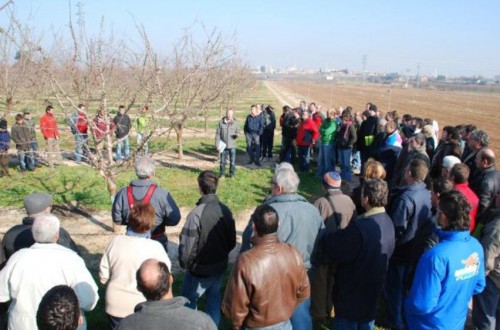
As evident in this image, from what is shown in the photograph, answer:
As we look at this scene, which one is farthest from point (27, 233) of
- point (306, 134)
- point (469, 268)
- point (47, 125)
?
point (47, 125)

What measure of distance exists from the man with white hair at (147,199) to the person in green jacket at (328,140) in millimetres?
6479

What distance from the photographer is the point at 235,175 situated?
11289 millimetres

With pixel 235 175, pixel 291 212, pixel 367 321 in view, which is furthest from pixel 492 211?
pixel 235 175

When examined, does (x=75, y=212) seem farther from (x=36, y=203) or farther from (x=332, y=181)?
(x=332, y=181)

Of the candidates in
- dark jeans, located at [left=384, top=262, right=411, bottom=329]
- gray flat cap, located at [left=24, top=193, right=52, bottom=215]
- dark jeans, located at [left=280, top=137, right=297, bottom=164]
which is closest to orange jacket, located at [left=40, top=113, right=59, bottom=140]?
dark jeans, located at [left=280, top=137, right=297, bottom=164]

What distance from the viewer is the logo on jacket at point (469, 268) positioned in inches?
112

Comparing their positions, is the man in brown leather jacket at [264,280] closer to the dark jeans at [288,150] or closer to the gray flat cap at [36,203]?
the gray flat cap at [36,203]

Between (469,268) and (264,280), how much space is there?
143cm

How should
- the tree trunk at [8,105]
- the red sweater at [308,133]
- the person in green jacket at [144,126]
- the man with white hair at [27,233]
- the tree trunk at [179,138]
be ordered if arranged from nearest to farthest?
the man with white hair at [27,233] → the person in green jacket at [144,126] → the tree trunk at [8,105] → the red sweater at [308,133] → the tree trunk at [179,138]

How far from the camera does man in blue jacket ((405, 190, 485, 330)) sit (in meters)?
2.79

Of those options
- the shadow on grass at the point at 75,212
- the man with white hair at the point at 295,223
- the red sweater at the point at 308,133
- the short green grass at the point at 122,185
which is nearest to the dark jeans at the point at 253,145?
the short green grass at the point at 122,185

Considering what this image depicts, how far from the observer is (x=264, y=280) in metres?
2.86

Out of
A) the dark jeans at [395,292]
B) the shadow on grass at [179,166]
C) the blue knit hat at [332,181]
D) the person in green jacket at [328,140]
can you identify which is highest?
the blue knit hat at [332,181]

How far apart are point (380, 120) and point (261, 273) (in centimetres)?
738
